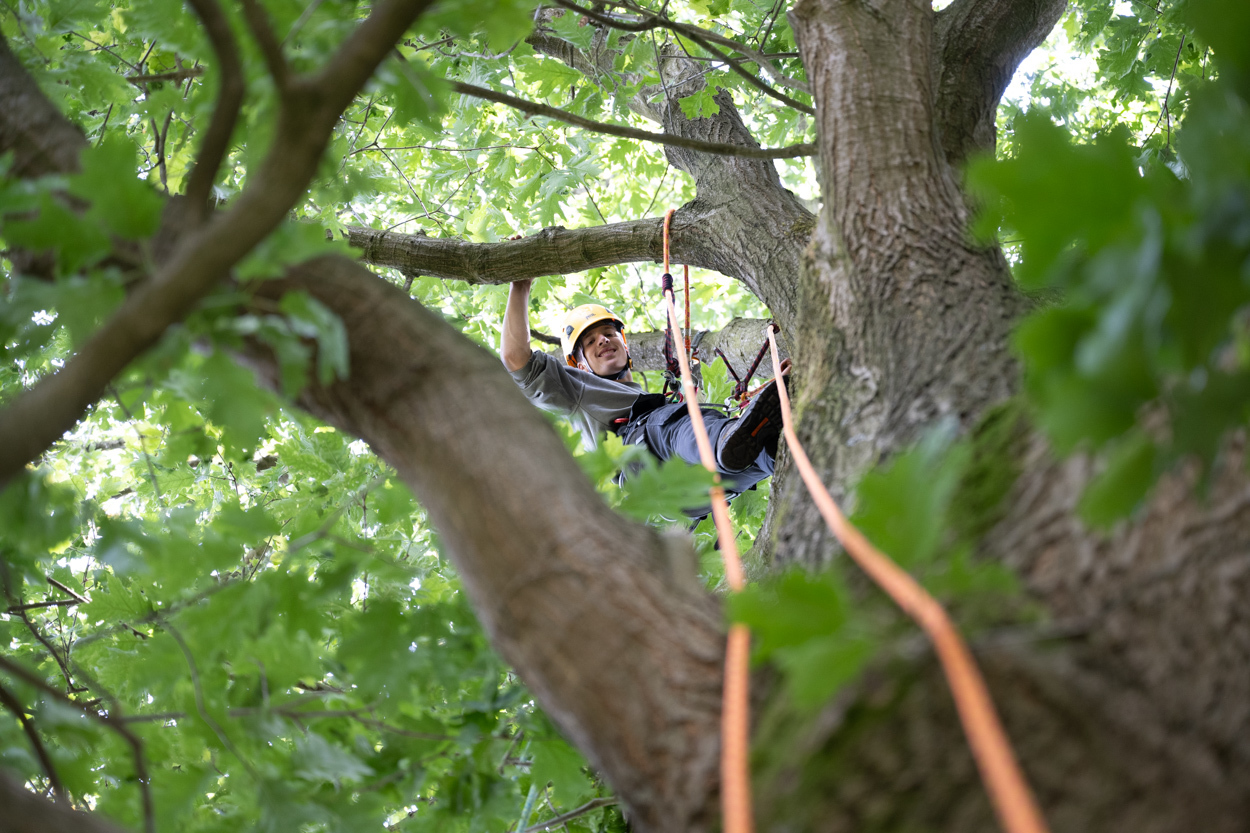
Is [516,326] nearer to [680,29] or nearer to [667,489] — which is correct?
[680,29]

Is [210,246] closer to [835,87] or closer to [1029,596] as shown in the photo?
[1029,596]

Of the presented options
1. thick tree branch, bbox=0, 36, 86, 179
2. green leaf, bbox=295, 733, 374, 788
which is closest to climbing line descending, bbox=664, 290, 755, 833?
green leaf, bbox=295, 733, 374, 788

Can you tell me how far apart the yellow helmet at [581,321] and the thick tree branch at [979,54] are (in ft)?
8.61

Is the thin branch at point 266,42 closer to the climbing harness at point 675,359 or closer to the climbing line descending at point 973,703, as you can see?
the climbing line descending at point 973,703

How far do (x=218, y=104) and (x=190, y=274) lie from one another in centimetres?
23

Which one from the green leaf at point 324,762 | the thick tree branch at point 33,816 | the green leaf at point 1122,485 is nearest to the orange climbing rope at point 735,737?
the green leaf at point 1122,485

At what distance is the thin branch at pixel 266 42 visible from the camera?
95 cm

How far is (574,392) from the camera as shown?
14.4 ft

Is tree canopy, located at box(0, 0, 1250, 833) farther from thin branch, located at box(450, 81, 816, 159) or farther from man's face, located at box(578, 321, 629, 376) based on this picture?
man's face, located at box(578, 321, 629, 376)

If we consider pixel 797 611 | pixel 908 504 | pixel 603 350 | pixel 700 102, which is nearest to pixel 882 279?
pixel 908 504

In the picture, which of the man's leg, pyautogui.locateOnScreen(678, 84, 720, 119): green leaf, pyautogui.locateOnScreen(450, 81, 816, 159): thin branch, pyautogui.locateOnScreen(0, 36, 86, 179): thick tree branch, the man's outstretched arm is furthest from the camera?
the man's outstretched arm

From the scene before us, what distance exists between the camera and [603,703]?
1.00 metres

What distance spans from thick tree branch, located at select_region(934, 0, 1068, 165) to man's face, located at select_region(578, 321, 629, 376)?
2680 millimetres

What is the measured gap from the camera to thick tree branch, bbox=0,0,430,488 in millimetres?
945
